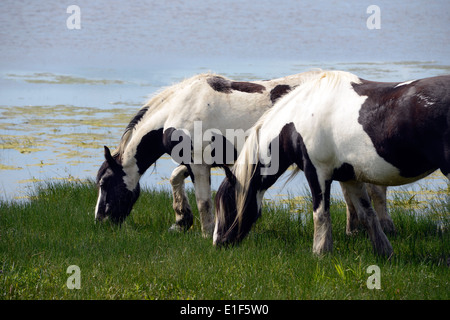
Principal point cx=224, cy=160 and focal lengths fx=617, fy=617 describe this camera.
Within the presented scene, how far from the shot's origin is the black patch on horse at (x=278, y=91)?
669 cm

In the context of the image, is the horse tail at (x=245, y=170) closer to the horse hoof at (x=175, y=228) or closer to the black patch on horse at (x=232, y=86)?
the black patch on horse at (x=232, y=86)

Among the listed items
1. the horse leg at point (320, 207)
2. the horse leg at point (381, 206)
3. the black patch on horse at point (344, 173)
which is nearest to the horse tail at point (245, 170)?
the horse leg at point (320, 207)

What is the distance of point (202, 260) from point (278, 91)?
2.19 m

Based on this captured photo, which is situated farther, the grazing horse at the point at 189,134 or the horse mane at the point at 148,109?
the horse mane at the point at 148,109

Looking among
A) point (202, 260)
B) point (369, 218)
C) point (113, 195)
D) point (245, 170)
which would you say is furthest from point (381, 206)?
point (113, 195)

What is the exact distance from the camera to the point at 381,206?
22.8ft

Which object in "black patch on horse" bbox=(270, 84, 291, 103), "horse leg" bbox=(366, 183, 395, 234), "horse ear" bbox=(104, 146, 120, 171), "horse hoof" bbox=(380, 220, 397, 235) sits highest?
"black patch on horse" bbox=(270, 84, 291, 103)

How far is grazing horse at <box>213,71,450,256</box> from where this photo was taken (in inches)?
190

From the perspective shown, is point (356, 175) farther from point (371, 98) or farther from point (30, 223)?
point (30, 223)

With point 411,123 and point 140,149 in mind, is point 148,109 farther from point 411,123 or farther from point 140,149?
point 411,123

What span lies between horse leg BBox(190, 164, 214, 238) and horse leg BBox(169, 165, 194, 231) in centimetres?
38

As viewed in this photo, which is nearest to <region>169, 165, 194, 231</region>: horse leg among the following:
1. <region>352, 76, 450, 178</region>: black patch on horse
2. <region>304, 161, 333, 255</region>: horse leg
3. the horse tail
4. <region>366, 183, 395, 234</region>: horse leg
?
the horse tail

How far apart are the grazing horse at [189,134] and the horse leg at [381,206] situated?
1 cm

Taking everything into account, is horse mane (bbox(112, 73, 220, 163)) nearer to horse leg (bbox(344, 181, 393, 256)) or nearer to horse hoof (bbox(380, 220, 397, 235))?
horse leg (bbox(344, 181, 393, 256))
